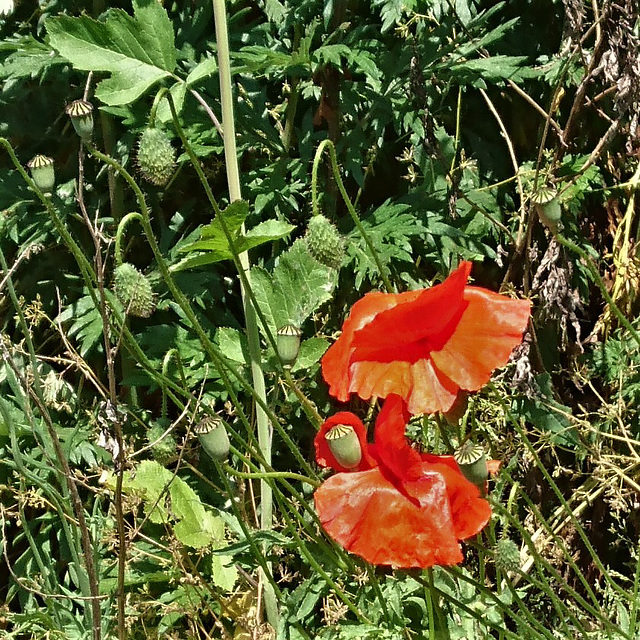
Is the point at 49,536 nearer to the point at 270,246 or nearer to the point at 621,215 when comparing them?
the point at 270,246

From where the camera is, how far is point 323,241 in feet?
4.39

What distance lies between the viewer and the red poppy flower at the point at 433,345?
1090 millimetres

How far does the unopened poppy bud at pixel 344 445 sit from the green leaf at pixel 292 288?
1.73 ft

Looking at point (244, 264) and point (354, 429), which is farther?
point (244, 264)

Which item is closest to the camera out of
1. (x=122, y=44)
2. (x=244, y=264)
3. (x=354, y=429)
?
(x=354, y=429)

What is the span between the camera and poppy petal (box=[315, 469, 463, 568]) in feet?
3.51

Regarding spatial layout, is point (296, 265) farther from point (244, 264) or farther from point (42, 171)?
point (42, 171)

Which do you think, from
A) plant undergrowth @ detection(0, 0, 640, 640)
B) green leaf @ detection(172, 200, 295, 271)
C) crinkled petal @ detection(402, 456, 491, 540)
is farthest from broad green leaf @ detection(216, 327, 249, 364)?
crinkled petal @ detection(402, 456, 491, 540)

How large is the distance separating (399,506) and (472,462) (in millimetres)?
116

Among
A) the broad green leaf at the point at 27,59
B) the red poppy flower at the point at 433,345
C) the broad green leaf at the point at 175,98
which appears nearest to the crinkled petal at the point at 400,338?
the red poppy flower at the point at 433,345

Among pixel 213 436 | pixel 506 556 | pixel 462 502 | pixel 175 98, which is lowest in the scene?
pixel 506 556

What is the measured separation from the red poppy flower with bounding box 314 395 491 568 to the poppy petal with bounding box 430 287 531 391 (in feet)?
0.29

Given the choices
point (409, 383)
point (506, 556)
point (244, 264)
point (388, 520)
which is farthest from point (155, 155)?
point (506, 556)

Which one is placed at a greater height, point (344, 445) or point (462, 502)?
point (344, 445)
